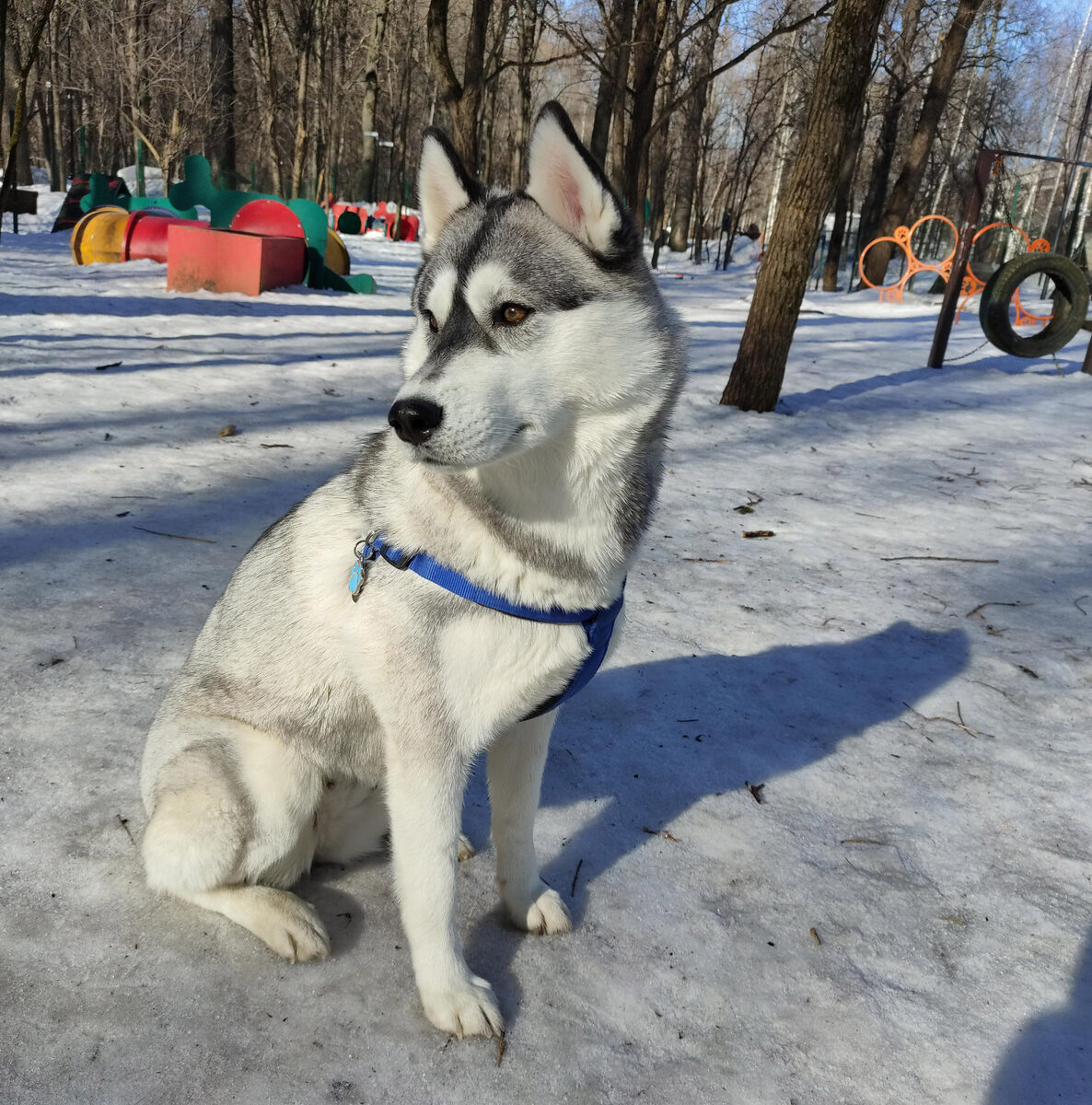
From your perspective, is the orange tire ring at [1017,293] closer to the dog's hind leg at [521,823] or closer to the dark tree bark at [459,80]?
the dark tree bark at [459,80]

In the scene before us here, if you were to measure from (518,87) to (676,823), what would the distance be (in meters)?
30.5

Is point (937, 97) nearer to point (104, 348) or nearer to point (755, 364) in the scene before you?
point (755, 364)

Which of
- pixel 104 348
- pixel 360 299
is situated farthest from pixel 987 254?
pixel 104 348

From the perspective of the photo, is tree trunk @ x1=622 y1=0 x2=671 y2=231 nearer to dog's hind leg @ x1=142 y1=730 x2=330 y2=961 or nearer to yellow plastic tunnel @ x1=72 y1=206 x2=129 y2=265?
yellow plastic tunnel @ x1=72 y1=206 x2=129 y2=265

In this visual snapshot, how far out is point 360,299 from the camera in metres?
11.5

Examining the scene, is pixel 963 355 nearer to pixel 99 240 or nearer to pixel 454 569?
pixel 454 569

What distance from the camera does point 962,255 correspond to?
9516mm

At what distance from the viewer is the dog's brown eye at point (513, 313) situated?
172 centimetres

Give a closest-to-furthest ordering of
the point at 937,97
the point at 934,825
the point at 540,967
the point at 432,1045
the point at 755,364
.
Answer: the point at 432,1045 < the point at 540,967 < the point at 934,825 < the point at 755,364 < the point at 937,97

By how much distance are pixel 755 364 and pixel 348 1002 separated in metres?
6.16

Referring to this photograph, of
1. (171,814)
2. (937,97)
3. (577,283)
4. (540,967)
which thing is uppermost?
(937,97)

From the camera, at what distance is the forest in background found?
1277 cm

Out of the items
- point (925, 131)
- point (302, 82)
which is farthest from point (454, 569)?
point (302, 82)

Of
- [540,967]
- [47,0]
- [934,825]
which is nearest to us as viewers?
[540,967]
